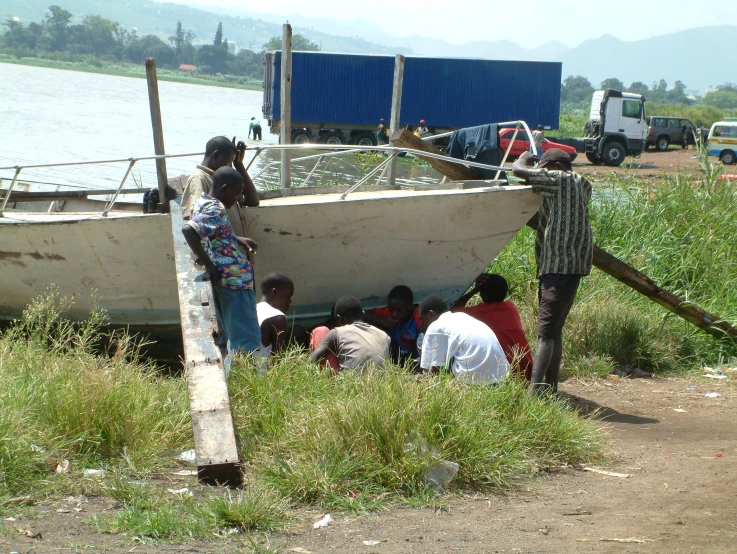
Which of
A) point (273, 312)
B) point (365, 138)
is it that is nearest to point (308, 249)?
point (273, 312)

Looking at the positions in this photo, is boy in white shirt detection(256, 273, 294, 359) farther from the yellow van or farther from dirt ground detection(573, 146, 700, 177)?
the yellow van

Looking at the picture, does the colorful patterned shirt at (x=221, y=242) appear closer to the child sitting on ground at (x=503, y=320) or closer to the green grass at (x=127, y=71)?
the child sitting on ground at (x=503, y=320)

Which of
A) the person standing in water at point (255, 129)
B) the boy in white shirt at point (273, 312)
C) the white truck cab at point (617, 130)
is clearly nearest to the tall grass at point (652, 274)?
the boy in white shirt at point (273, 312)

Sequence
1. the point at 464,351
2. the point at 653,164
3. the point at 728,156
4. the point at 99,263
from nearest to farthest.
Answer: the point at 464,351 < the point at 99,263 < the point at 728,156 < the point at 653,164

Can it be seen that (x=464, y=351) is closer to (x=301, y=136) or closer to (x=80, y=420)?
(x=80, y=420)

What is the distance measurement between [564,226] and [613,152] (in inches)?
1063

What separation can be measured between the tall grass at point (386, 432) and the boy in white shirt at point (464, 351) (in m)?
0.30

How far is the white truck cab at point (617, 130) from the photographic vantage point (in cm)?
3088

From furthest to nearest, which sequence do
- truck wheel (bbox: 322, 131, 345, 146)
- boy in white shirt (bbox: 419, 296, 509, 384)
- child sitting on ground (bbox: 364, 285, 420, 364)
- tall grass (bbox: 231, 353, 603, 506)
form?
truck wheel (bbox: 322, 131, 345, 146) < child sitting on ground (bbox: 364, 285, 420, 364) < boy in white shirt (bbox: 419, 296, 509, 384) < tall grass (bbox: 231, 353, 603, 506)

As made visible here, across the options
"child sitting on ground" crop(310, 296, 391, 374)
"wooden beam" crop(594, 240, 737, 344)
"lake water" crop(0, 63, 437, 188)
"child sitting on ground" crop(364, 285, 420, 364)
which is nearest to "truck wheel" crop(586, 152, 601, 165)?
"lake water" crop(0, 63, 437, 188)

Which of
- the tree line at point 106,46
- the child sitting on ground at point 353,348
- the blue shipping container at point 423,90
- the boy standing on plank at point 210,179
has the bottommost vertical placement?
the child sitting on ground at point 353,348

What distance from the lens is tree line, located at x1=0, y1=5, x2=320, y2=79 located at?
12488 cm

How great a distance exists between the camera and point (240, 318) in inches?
213

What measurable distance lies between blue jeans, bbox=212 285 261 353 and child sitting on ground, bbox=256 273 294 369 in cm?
32
